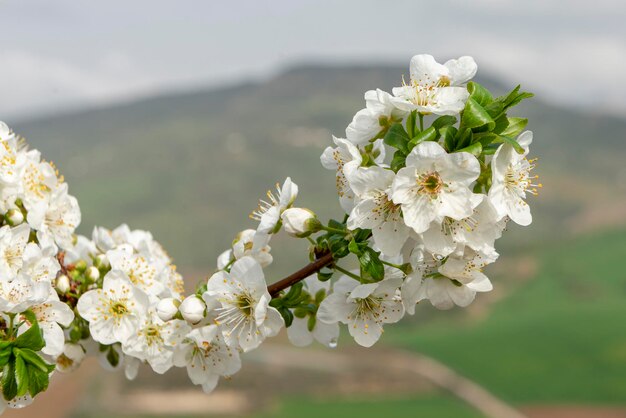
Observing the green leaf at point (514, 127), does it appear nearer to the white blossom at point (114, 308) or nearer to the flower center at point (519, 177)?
the flower center at point (519, 177)

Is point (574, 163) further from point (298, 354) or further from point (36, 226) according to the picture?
point (36, 226)

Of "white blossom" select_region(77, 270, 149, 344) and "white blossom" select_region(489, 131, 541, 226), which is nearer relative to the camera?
"white blossom" select_region(489, 131, 541, 226)

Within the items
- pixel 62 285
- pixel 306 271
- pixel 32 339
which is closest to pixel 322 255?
pixel 306 271

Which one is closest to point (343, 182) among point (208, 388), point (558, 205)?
point (208, 388)

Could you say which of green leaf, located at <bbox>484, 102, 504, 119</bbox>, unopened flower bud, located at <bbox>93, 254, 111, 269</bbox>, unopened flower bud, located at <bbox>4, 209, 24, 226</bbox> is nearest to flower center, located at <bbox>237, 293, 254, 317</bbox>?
unopened flower bud, located at <bbox>93, 254, 111, 269</bbox>

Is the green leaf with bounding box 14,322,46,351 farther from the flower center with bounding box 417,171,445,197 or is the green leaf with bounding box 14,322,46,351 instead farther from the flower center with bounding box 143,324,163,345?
the flower center with bounding box 417,171,445,197

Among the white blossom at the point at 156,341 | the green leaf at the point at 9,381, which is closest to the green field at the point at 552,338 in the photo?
the white blossom at the point at 156,341

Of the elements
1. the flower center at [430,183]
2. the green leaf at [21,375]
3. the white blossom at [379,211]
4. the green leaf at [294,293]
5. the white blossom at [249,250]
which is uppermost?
the flower center at [430,183]

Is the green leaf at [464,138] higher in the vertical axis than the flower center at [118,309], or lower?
higher
